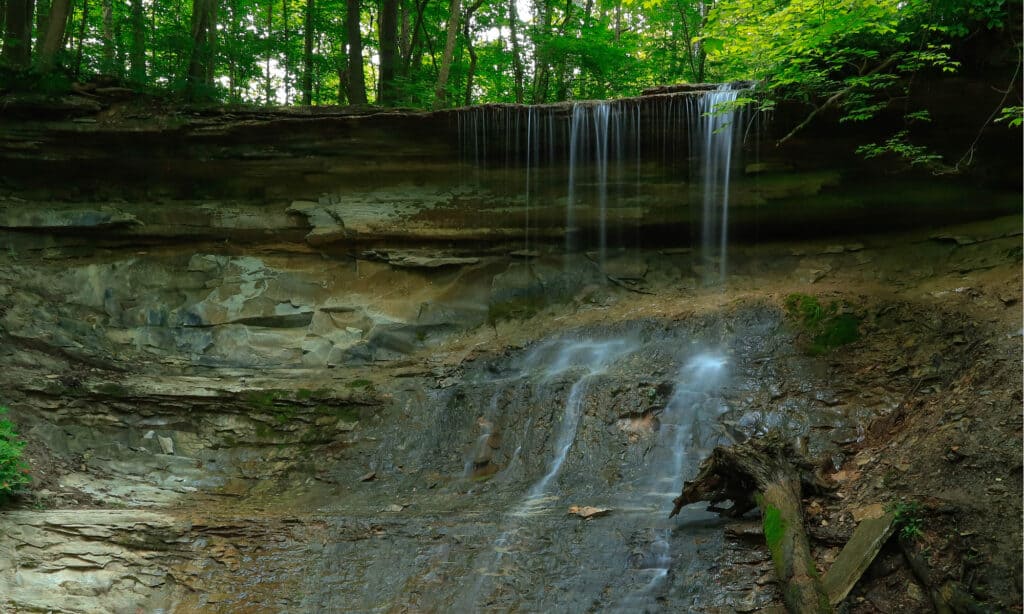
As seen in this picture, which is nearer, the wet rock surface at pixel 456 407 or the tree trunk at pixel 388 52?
the wet rock surface at pixel 456 407

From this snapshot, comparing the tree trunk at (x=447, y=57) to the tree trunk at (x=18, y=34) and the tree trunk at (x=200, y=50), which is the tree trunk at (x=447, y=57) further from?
the tree trunk at (x=18, y=34)

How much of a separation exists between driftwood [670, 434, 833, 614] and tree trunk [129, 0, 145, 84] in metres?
10.9

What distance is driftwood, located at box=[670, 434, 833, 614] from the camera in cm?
491

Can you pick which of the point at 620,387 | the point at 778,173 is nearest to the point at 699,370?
the point at 620,387

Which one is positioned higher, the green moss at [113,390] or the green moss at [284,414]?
the green moss at [113,390]

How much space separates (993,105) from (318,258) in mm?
10476

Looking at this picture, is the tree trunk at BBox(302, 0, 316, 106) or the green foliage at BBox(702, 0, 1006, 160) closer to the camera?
the green foliage at BBox(702, 0, 1006, 160)

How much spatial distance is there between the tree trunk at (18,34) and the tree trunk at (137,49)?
1528 mm

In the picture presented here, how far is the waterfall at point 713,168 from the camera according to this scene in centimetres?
1134

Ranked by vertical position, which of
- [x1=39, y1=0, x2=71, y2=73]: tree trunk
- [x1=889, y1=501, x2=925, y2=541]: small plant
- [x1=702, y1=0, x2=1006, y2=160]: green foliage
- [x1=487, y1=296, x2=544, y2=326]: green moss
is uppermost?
[x1=39, y1=0, x2=71, y2=73]: tree trunk

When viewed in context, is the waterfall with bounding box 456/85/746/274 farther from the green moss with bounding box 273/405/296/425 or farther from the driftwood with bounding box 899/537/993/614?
the driftwood with bounding box 899/537/993/614

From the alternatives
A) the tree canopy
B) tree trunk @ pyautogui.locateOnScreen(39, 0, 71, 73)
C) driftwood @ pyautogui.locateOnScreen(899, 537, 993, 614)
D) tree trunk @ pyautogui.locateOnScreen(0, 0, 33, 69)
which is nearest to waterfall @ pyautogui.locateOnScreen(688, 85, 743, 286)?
the tree canopy

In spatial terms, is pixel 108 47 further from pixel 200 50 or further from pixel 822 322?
pixel 822 322

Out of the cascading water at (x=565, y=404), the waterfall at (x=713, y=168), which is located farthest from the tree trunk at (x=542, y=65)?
the cascading water at (x=565, y=404)
